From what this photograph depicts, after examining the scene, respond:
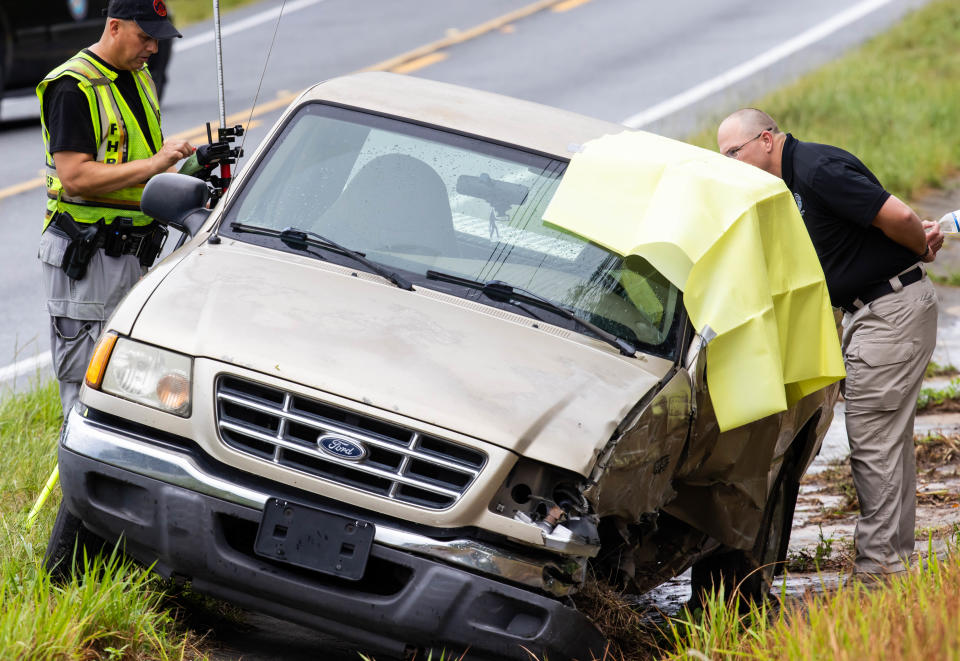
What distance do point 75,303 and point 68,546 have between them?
1245 millimetres

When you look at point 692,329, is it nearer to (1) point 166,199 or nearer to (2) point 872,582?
(2) point 872,582

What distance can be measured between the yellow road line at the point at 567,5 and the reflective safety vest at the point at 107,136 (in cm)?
1521

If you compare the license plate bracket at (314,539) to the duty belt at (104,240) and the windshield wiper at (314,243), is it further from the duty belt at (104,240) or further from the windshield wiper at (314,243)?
the duty belt at (104,240)

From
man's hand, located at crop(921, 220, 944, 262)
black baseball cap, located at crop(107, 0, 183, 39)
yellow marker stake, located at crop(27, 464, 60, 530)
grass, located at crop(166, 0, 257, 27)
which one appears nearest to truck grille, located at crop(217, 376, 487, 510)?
yellow marker stake, located at crop(27, 464, 60, 530)

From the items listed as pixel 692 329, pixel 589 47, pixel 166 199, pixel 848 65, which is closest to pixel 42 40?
pixel 589 47

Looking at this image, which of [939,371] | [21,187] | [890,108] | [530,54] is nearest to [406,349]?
[939,371]

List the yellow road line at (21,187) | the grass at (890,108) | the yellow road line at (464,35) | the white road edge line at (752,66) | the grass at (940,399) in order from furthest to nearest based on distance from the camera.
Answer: the yellow road line at (464,35) < the white road edge line at (752,66) < the grass at (890,108) < the yellow road line at (21,187) < the grass at (940,399)

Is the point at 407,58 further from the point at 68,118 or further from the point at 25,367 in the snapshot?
the point at 68,118

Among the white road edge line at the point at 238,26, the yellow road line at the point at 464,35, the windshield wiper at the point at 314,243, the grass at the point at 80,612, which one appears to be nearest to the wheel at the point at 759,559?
the windshield wiper at the point at 314,243

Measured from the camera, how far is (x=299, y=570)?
385cm

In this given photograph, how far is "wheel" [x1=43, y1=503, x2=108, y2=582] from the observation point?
4234 millimetres

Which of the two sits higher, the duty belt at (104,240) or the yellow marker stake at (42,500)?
the duty belt at (104,240)

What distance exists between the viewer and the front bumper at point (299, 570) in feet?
12.3

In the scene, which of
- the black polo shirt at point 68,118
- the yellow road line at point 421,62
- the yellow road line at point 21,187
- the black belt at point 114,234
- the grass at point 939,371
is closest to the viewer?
the black polo shirt at point 68,118
